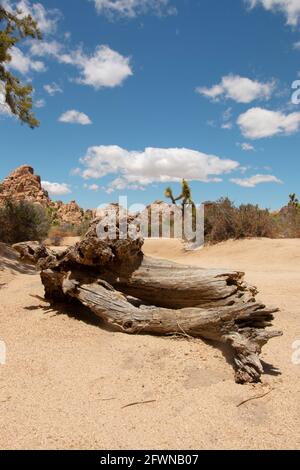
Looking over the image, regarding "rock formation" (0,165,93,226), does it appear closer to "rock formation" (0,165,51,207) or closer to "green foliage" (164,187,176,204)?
"rock formation" (0,165,51,207)

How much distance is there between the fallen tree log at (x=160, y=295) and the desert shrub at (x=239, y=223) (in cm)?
1075

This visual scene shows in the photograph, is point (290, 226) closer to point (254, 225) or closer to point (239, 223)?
point (254, 225)

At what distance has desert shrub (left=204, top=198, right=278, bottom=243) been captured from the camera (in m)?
14.9

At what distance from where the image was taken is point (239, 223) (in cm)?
1494

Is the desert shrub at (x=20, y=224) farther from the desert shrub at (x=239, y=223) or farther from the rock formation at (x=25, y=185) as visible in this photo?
the rock formation at (x=25, y=185)

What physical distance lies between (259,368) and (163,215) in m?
24.9

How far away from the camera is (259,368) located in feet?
11.1

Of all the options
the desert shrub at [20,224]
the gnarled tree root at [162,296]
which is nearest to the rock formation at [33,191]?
the desert shrub at [20,224]

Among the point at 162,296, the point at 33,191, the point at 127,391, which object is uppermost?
the point at 33,191

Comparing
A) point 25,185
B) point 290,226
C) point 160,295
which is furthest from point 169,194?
point 160,295

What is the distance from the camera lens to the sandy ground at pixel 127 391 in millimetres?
2572

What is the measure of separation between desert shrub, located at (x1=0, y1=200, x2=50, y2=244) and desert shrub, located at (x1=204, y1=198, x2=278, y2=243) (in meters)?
7.30

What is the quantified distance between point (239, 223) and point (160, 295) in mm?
11027

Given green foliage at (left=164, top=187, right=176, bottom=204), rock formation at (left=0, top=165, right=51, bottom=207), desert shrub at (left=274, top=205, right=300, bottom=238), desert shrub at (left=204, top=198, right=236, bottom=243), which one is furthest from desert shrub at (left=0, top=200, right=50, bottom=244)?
rock formation at (left=0, top=165, right=51, bottom=207)
